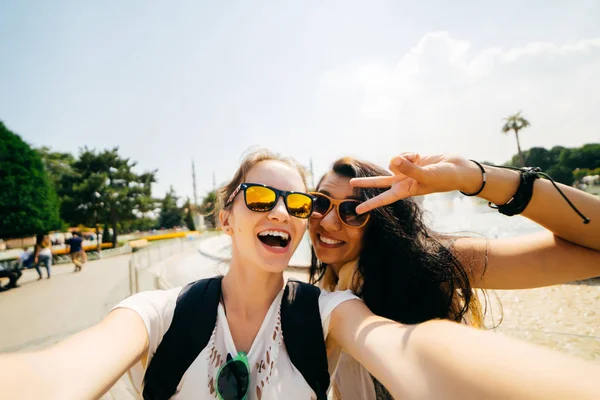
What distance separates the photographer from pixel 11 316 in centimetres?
781

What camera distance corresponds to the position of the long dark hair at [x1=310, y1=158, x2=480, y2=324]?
181cm

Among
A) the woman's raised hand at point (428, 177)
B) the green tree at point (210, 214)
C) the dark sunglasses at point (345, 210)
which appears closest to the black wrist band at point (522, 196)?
the woman's raised hand at point (428, 177)

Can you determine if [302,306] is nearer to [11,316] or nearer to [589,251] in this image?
[589,251]

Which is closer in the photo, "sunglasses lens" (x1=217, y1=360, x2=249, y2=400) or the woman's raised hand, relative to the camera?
"sunglasses lens" (x1=217, y1=360, x2=249, y2=400)

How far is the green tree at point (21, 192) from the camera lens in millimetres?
15992

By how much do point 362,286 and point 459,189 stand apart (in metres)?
0.90

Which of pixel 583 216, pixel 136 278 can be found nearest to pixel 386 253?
pixel 583 216

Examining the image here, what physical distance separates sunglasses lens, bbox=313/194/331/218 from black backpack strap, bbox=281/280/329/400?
888mm

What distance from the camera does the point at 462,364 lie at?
0.83 metres

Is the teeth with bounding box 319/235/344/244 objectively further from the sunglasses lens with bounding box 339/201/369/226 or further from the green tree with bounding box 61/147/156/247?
the green tree with bounding box 61/147/156/247

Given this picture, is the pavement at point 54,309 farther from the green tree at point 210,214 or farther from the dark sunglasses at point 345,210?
the dark sunglasses at point 345,210

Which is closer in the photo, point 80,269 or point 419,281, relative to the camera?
point 419,281

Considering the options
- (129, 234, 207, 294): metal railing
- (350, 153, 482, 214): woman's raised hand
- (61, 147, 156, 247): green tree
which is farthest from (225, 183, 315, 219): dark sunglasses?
(61, 147, 156, 247): green tree

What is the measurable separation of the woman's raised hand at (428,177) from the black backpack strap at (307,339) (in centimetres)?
72
